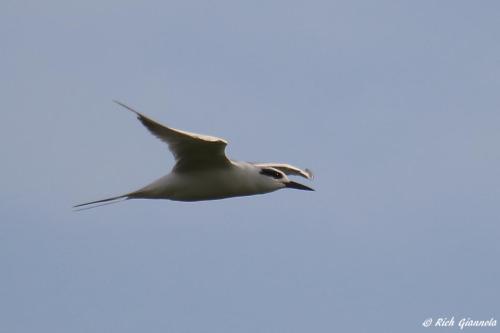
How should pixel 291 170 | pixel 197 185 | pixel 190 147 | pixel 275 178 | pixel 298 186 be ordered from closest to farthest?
pixel 190 147, pixel 197 185, pixel 275 178, pixel 298 186, pixel 291 170

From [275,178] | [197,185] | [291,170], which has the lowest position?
[197,185]

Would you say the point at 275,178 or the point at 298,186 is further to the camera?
the point at 298,186

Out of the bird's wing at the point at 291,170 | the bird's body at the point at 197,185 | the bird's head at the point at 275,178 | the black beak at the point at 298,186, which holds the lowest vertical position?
the bird's body at the point at 197,185

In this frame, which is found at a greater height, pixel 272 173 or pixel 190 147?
pixel 272 173

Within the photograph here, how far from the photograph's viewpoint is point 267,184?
60.9 feet

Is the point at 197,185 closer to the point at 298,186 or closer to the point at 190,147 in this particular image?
the point at 190,147

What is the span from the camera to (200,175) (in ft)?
57.1

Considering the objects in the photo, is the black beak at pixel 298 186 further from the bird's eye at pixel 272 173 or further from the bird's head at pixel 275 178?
the bird's eye at pixel 272 173

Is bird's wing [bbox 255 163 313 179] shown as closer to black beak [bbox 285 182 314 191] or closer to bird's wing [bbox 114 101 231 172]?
black beak [bbox 285 182 314 191]

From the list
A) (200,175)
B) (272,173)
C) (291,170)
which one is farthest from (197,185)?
(291,170)

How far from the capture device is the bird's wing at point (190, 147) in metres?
16.0

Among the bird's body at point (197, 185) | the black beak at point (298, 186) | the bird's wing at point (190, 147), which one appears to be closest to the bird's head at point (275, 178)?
the black beak at point (298, 186)

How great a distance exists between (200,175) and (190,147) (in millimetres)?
703

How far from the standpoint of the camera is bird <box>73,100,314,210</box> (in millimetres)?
→ 16594
